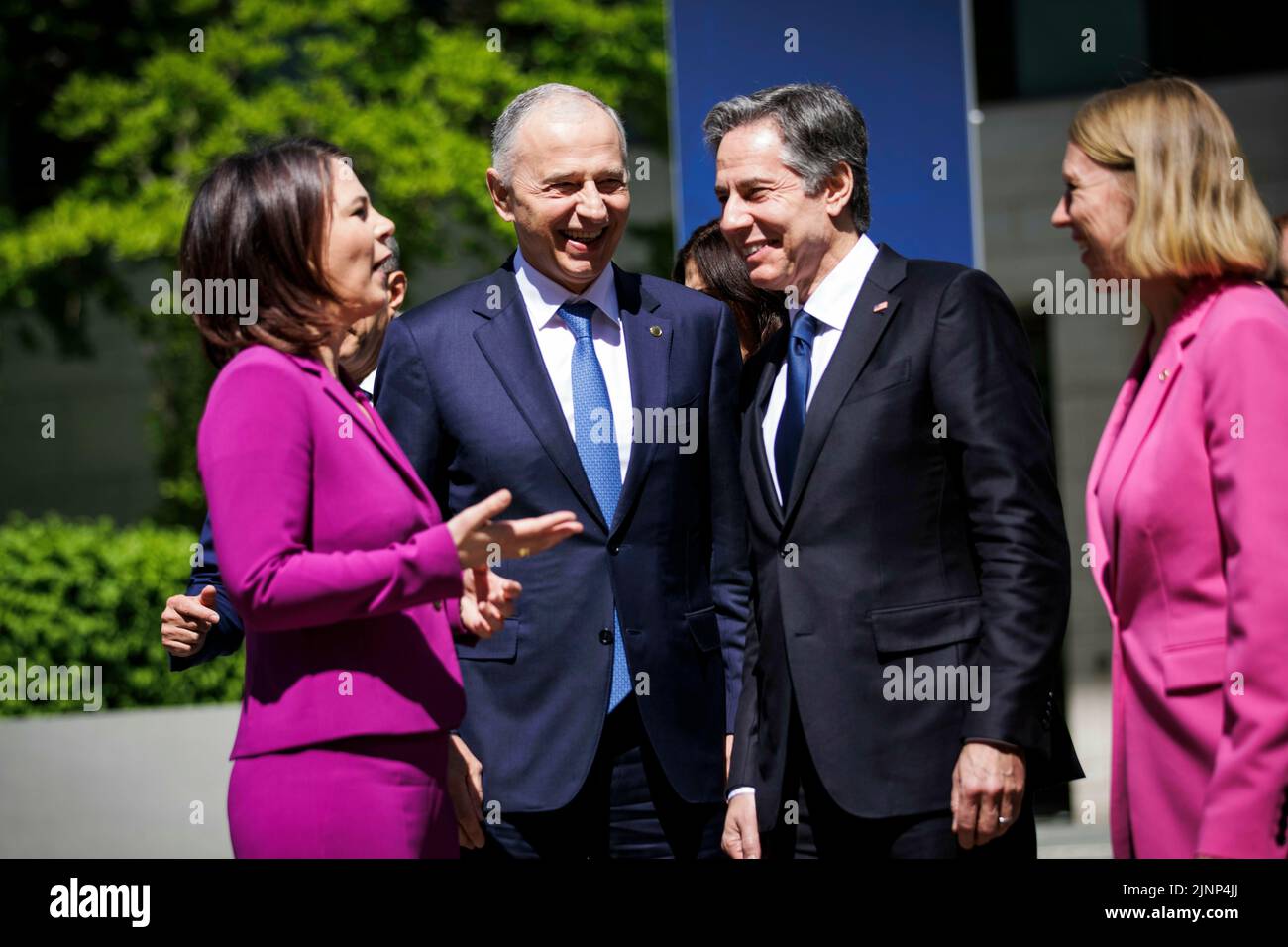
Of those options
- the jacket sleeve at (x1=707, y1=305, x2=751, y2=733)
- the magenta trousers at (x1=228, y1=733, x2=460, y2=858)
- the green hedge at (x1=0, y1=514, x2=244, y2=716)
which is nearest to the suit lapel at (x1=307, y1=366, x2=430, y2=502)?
the magenta trousers at (x1=228, y1=733, x2=460, y2=858)

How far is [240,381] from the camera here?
8.49 ft

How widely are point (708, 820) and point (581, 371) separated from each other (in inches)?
39.3

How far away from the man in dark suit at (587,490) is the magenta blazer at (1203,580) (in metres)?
→ 0.87

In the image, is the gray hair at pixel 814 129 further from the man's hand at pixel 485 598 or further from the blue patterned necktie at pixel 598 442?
the man's hand at pixel 485 598

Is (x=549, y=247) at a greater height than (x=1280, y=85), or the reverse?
(x=1280, y=85)

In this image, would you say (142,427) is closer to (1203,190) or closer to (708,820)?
(708,820)

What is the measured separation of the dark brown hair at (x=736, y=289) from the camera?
165 inches

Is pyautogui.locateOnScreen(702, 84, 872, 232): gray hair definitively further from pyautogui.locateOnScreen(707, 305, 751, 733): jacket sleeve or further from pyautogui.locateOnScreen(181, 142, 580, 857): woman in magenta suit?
pyautogui.locateOnScreen(181, 142, 580, 857): woman in magenta suit

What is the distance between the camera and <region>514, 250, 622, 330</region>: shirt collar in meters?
3.47

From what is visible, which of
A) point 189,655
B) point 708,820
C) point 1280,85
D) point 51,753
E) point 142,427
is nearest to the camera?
point 708,820

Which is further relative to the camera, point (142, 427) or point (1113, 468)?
point (142, 427)

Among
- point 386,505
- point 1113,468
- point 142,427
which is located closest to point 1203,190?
point 1113,468

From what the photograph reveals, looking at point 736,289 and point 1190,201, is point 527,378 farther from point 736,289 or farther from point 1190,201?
point 1190,201

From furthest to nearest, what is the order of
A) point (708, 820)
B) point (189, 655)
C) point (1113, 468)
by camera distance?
point (189, 655)
point (708, 820)
point (1113, 468)
